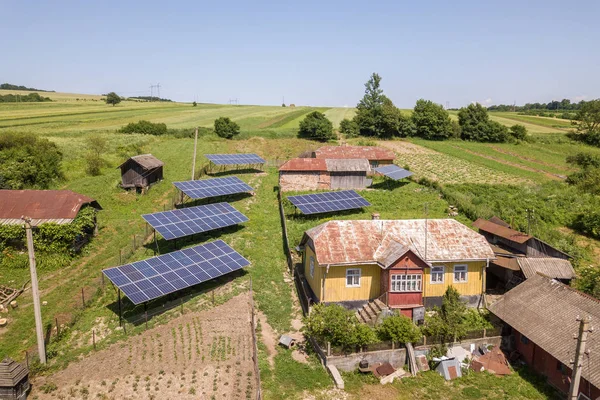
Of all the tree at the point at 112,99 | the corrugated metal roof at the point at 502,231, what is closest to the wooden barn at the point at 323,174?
the corrugated metal roof at the point at 502,231

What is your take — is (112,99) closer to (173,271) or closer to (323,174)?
(323,174)

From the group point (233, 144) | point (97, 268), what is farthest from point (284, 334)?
point (233, 144)

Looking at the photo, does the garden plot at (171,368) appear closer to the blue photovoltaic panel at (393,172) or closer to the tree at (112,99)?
the blue photovoltaic panel at (393,172)

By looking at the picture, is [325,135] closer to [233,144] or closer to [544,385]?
[233,144]

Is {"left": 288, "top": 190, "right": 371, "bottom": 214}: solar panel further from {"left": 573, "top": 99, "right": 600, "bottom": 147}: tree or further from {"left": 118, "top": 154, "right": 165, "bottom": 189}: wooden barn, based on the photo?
{"left": 573, "top": 99, "right": 600, "bottom": 147}: tree

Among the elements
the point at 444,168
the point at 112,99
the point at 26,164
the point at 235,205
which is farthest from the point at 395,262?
the point at 112,99

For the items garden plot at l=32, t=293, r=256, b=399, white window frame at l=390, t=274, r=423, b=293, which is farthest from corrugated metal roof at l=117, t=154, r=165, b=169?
white window frame at l=390, t=274, r=423, b=293
